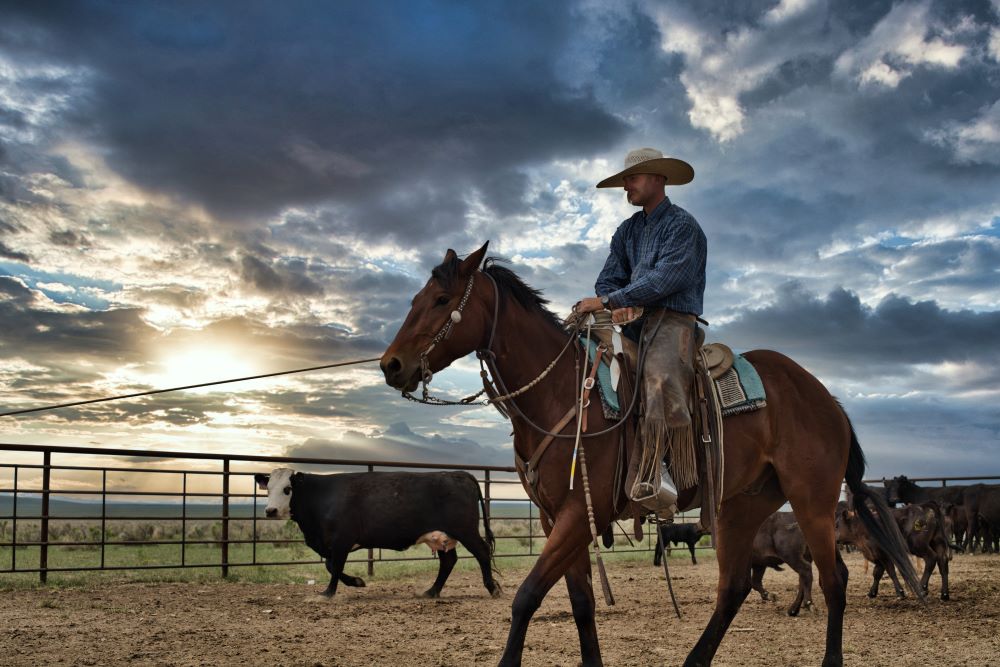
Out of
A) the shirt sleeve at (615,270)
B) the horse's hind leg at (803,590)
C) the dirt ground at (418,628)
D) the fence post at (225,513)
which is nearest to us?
the shirt sleeve at (615,270)

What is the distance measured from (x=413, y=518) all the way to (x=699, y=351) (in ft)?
17.6

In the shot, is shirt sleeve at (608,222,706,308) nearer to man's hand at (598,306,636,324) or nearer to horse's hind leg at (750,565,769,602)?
man's hand at (598,306,636,324)

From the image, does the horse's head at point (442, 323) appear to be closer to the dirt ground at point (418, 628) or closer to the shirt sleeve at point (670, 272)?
the shirt sleeve at point (670, 272)

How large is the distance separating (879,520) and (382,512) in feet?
18.0

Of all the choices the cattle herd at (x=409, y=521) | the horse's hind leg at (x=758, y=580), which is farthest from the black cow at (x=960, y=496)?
the horse's hind leg at (x=758, y=580)

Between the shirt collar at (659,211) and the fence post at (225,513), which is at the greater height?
the shirt collar at (659,211)

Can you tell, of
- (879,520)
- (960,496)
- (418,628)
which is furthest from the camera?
(960,496)

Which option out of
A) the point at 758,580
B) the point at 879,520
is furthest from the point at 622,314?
the point at 758,580

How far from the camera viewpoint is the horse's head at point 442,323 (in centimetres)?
424

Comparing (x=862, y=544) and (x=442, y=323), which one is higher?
(x=442, y=323)

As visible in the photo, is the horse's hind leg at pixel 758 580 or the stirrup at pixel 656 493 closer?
the stirrup at pixel 656 493

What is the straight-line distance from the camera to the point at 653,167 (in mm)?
5016

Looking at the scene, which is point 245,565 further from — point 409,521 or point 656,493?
point 656,493

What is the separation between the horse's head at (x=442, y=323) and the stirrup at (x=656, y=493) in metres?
1.20
